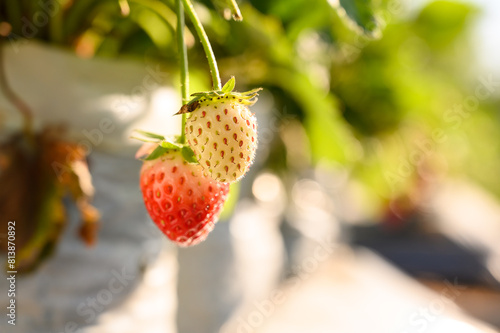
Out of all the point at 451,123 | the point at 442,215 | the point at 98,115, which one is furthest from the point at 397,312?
the point at 442,215

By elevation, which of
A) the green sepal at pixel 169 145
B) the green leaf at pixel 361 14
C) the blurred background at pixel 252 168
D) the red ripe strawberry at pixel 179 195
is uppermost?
the green leaf at pixel 361 14

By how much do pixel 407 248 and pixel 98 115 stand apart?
1.05 m

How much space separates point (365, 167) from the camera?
0.87m

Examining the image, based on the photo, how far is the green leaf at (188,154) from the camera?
0.22 m

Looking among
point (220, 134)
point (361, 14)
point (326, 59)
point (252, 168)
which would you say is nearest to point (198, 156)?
point (220, 134)

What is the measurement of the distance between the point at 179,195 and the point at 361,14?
0.13 m

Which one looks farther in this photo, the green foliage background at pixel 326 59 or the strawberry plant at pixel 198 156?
the green foliage background at pixel 326 59

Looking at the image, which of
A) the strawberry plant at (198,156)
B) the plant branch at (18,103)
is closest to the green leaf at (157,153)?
the strawberry plant at (198,156)

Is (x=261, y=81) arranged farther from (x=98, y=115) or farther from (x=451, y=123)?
(x=451, y=123)

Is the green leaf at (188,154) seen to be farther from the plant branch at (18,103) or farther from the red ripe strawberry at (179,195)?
the plant branch at (18,103)

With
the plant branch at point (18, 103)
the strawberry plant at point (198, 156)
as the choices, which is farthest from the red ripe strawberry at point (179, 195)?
the plant branch at point (18, 103)

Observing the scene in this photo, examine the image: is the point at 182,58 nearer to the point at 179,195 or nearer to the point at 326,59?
the point at 179,195

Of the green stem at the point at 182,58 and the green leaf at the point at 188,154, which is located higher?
the green stem at the point at 182,58

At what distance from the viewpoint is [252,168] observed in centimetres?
53
